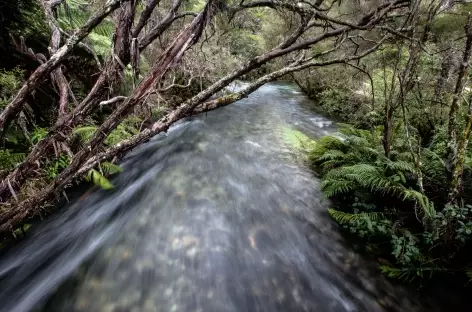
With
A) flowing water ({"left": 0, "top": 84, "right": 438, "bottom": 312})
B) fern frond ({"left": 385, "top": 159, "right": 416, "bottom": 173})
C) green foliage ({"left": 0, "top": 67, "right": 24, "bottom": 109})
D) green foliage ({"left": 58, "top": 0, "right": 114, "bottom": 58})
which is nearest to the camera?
flowing water ({"left": 0, "top": 84, "right": 438, "bottom": 312})

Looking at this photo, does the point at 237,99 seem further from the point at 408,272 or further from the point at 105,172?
the point at 408,272

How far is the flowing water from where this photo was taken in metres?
3.19

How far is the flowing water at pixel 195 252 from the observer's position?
10.5 ft

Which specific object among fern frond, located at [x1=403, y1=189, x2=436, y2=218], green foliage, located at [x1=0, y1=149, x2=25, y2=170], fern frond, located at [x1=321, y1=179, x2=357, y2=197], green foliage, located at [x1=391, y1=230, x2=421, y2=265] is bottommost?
green foliage, located at [x1=391, y1=230, x2=421, y2=265]

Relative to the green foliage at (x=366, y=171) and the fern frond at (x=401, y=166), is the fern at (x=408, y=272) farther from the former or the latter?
the fern frond at (x=401, y=166)

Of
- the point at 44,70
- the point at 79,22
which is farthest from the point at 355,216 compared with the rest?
the point at 79,22

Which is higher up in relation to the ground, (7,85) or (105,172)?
(7,85)

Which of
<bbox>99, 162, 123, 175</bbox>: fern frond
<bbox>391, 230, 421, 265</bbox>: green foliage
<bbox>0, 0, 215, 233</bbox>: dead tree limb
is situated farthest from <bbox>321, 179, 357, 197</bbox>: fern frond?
<bbox>99, 162, 123, 175</bbox>: fern frond

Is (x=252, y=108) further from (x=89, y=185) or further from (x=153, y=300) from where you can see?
(x=153, y=300)

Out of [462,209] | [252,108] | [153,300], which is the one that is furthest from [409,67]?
[252,108]

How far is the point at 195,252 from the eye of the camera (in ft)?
12.3

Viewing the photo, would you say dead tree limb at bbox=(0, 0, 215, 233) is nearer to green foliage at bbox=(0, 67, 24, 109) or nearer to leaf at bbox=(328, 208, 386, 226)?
green foliage at bbox=(0, 67, 24, 109)

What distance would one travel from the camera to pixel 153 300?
3076mm

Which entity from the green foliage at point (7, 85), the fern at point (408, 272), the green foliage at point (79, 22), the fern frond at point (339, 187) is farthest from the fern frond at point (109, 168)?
the fern at point (408, 272)
